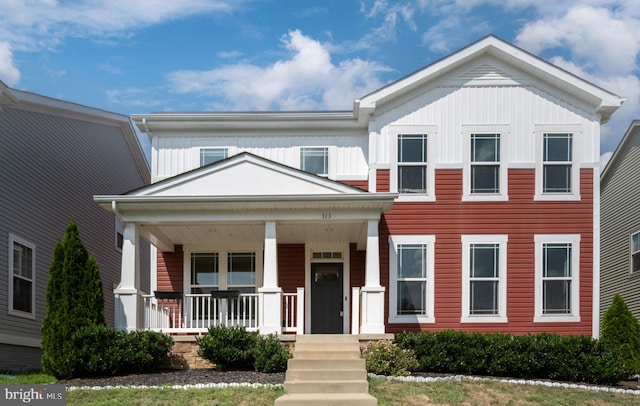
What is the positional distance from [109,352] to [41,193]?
21.4 ft

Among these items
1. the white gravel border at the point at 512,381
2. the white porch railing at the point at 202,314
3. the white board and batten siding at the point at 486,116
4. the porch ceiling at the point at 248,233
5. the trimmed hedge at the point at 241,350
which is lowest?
the white gravel border at the point at 512,381

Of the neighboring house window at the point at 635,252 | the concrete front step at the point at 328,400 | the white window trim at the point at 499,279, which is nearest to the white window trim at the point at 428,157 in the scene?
the white window trim at the point at 499,279

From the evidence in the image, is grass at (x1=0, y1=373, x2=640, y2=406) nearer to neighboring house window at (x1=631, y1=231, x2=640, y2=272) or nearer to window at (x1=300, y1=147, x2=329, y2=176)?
window at (x1=300, y1=147, x2=329, y2=176)

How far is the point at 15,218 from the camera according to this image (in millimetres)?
17297

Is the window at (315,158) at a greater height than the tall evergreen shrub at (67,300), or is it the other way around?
the window at (315,158)

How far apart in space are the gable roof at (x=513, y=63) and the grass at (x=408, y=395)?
22.5ft

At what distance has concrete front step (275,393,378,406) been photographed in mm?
12061

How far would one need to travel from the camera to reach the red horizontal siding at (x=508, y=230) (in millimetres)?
17125

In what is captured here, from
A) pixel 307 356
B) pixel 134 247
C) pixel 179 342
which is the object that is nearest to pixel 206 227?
pixel 134 247

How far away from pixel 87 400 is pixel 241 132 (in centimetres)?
836

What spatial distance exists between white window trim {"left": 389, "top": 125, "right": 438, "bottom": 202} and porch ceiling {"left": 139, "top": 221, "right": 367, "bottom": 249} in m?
1.39

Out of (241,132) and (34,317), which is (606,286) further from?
(34,317)

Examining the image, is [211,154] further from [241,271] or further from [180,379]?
[180,379]

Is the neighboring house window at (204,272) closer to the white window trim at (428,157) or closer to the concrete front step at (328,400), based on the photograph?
the white window trim at (428,157)
